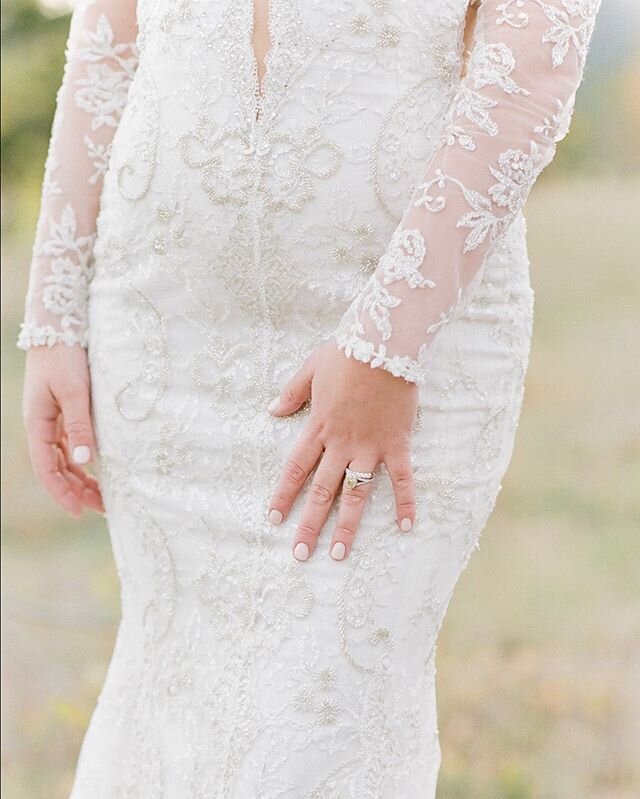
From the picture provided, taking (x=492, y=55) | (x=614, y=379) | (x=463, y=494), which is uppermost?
(x=492, y=55)

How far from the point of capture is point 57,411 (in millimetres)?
1435

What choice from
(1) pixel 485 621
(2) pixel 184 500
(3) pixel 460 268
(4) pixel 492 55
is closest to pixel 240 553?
(2) pixel 184 500

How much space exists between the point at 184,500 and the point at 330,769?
0.36 meters

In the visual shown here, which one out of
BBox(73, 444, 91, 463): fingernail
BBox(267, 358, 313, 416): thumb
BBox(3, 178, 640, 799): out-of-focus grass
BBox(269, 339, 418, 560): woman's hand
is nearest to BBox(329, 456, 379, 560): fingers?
BBox(269, 339, 418, 560): woman's hand

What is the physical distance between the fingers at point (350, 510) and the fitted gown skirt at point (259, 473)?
20 mm

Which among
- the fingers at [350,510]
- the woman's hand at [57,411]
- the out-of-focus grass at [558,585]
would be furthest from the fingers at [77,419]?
the out-of-focus grass at [558,585]

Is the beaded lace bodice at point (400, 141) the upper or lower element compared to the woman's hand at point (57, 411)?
upper

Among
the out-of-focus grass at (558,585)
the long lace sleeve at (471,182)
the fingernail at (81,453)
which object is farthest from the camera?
the out-of-focus grass at (558,585)

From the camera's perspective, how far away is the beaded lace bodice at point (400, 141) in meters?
1.08

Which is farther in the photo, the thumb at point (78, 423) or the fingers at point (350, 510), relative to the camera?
the thumb at point (78, 423)

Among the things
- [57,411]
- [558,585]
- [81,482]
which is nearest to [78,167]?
[57,411]

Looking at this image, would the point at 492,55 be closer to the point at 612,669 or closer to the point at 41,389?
the point at 41,389

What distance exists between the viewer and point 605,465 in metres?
2.53

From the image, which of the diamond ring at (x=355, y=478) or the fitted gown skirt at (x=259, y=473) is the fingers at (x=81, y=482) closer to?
the fitted gown skirt at (x=259, y=473)
